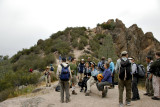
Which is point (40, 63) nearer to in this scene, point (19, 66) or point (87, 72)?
point (19, 66)

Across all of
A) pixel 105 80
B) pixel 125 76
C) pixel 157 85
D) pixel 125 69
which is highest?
pixel 125 69

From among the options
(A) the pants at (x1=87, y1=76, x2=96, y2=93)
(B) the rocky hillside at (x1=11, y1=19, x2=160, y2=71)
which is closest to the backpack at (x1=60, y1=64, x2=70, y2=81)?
(A) the pants at (x1=87, y1=76, x2=96, y2=93)

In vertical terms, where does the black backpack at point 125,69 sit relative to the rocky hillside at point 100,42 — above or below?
below

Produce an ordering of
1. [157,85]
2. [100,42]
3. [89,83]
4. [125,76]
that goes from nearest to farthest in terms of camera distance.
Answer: [125,76] → [157,85] → [89,83] → [100,42]

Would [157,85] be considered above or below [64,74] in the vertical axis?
below

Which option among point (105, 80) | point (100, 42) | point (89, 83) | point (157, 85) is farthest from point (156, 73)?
point (100, 42)

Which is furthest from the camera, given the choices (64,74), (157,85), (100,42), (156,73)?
(100,42)

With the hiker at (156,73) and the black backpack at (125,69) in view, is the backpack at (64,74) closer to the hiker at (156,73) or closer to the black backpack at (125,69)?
the black backpack at (125,69)

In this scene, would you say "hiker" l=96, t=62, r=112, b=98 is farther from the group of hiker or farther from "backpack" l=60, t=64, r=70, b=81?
"backpack" l=60, t=64, r=70, b=81

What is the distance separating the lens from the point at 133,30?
43.2 m

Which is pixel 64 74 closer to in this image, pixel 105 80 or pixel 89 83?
pixel 89 83

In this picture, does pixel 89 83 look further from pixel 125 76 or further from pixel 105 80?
pixel 125 76

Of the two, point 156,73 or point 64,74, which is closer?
point 156,73

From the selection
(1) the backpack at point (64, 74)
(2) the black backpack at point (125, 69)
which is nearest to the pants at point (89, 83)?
(1) the backpack at point (64, 74)
